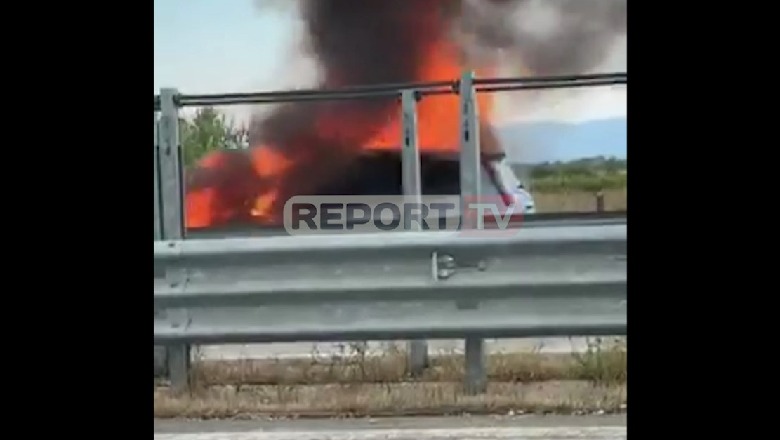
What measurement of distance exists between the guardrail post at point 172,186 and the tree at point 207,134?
125 mm

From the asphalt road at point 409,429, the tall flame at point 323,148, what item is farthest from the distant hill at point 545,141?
the asphalt road at point 409,429

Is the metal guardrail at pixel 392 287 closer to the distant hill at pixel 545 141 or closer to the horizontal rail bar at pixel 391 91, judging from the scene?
the horizontal rail bar at pixel 391 91

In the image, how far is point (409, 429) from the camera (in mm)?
2986

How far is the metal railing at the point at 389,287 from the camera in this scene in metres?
3.04

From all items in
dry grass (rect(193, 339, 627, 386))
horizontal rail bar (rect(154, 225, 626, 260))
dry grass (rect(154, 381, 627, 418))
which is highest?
horizontal rail bar (rect(154, 225, 626, 260))

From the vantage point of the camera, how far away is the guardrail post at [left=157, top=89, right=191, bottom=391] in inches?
133

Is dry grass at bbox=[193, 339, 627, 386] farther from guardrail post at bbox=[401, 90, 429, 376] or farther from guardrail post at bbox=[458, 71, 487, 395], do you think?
guardrail post at bbox=[458, 71, 487, 395]

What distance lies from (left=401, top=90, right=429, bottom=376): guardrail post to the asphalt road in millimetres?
462

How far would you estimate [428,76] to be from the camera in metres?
5.59

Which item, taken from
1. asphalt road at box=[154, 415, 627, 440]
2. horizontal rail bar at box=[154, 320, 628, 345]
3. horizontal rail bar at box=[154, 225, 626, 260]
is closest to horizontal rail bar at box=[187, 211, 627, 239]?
horizontal rail bar at box=[154, 225, 626, 260]

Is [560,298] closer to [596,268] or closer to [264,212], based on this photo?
[596,268]

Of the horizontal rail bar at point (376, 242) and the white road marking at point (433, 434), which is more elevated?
the horizontal rail bar at point (376, 242)
